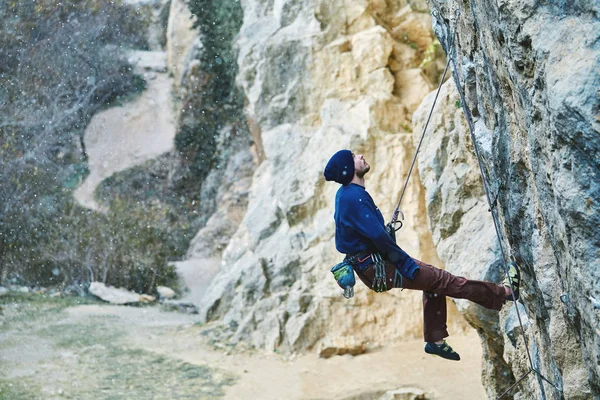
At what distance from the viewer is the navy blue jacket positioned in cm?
420

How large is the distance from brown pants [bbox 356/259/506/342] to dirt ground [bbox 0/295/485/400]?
3272 mm

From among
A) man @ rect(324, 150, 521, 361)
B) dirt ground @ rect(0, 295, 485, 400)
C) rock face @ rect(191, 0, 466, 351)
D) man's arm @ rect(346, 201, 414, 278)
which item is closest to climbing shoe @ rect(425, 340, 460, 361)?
man @ rect(324, 150, 521, 361)

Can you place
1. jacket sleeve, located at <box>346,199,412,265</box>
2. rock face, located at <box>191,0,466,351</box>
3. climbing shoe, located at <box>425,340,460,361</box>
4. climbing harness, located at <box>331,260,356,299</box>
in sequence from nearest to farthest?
jacket sleeve, located at <box>346,199,412,265</box> < climbing harness, located at <box>331,260,356,299</box> < climbing shoe, located at <box>425,340,460,361</box> < rock face, located at <box>191,0,466,351</box>

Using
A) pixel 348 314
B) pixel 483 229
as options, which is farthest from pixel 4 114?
pixel 483 229

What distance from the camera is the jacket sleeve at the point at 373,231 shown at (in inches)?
165

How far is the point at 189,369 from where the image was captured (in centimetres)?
950

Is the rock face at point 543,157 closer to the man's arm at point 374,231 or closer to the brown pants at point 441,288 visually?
the brown pants at point 441,288

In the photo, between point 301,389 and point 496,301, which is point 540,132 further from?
point 301,389

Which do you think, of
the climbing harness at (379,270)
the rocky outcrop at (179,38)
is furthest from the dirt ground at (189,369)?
the rocky outcrop at (179,38)

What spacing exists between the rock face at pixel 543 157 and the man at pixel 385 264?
0.27 metres

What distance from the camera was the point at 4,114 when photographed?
647 inches

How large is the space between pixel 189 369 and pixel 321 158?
369 centimetres

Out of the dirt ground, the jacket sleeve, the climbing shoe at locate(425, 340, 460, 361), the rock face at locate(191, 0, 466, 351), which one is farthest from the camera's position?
the rock face at locate(191, 0, 466, 351)

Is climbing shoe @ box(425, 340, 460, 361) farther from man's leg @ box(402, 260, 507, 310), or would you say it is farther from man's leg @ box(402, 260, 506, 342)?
man's leg @ box(402, 260, 507, 310)
